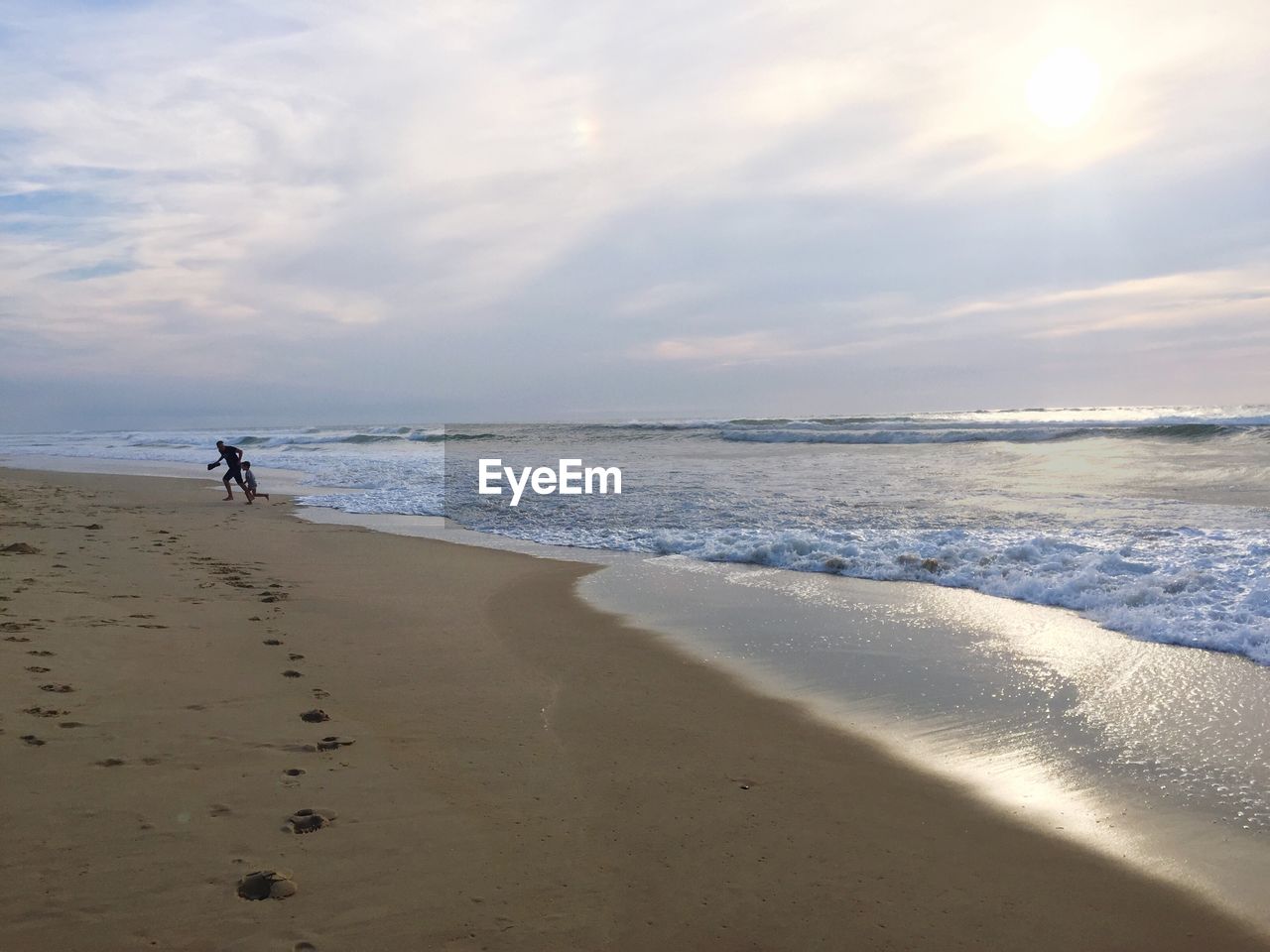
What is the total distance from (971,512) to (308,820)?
11.2m

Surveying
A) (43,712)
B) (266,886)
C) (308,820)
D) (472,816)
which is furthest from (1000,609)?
(43,712)

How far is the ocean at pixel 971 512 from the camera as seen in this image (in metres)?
7.36

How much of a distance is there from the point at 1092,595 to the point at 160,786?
7.43m

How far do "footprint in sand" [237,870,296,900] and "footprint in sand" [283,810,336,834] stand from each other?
0.30 metres

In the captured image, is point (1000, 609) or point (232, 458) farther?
point (232, 458)

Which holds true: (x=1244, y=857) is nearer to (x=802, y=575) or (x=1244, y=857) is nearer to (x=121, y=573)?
(x=802, y=575)

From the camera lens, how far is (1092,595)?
7.35 meters

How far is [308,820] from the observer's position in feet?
10.3

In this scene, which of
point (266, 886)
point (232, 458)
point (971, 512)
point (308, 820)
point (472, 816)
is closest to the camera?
point (266, 886)

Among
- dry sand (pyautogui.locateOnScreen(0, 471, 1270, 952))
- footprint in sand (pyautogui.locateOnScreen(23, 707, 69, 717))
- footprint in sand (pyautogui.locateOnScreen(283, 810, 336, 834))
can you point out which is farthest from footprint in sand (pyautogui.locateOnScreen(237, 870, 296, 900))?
footprint in sand (pyautogui.locateOnScreen(23, 707, 69, 717))

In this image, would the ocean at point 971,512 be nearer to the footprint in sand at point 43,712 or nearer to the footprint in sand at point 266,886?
the footprint in sand at point 266,886

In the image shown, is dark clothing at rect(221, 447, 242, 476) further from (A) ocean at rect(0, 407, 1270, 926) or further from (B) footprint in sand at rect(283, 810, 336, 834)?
(B) footprint in sand at rect(283, 810, 336, 834)

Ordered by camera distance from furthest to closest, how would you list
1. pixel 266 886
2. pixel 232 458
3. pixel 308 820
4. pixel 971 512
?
pixel 232 458 → pixel 971 512 → pixel 308 820 → pixel 266 886

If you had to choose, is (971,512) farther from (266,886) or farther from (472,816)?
(266,886)
